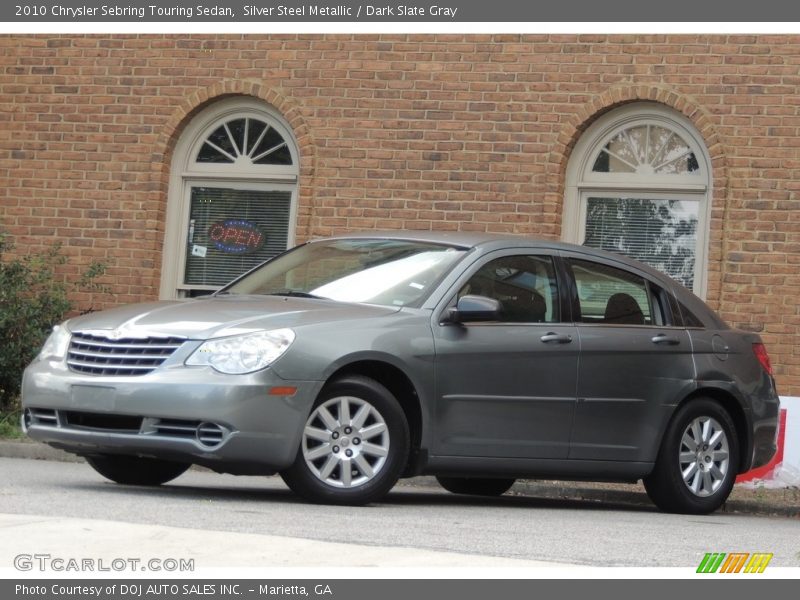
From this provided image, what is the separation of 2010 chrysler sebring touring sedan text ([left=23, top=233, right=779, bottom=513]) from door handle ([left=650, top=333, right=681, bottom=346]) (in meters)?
0.02

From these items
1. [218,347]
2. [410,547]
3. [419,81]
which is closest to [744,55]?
[419,81]

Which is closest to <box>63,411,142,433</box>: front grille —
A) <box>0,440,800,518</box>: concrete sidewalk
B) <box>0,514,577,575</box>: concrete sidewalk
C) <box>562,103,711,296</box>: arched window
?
<box>0,514,577,575</box>: concrete sidewalk

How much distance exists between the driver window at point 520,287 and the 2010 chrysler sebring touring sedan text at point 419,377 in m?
0.01

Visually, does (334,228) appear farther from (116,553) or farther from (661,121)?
(116,553)

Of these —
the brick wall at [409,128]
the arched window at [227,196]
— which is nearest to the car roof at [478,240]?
the brick wall at [409,128]

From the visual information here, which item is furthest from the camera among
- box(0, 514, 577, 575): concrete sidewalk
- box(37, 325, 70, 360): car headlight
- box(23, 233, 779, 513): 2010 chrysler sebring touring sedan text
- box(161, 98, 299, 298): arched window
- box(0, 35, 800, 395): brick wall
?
box(161, 98, 299, 298): arched window

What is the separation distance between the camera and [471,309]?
30.3ft

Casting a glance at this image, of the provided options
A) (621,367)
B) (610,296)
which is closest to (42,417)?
(621,367)

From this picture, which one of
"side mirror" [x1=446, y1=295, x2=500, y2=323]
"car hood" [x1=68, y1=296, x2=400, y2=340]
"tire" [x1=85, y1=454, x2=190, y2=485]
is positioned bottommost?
"tire" [x1=85, y1=454, x2=190, y2=485]

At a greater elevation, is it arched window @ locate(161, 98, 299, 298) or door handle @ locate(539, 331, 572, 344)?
arched window @ locate(161, 98, 299, 298)

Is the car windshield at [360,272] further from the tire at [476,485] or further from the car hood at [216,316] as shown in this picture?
the tire at [476,485]

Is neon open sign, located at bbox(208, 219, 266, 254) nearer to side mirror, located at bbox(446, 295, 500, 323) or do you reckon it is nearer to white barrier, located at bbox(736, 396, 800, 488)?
white barrier, located at bbox(736, 396, 800, 488)

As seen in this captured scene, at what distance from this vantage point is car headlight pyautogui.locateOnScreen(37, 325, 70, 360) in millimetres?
9055

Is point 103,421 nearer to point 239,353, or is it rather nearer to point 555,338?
point 239,353
